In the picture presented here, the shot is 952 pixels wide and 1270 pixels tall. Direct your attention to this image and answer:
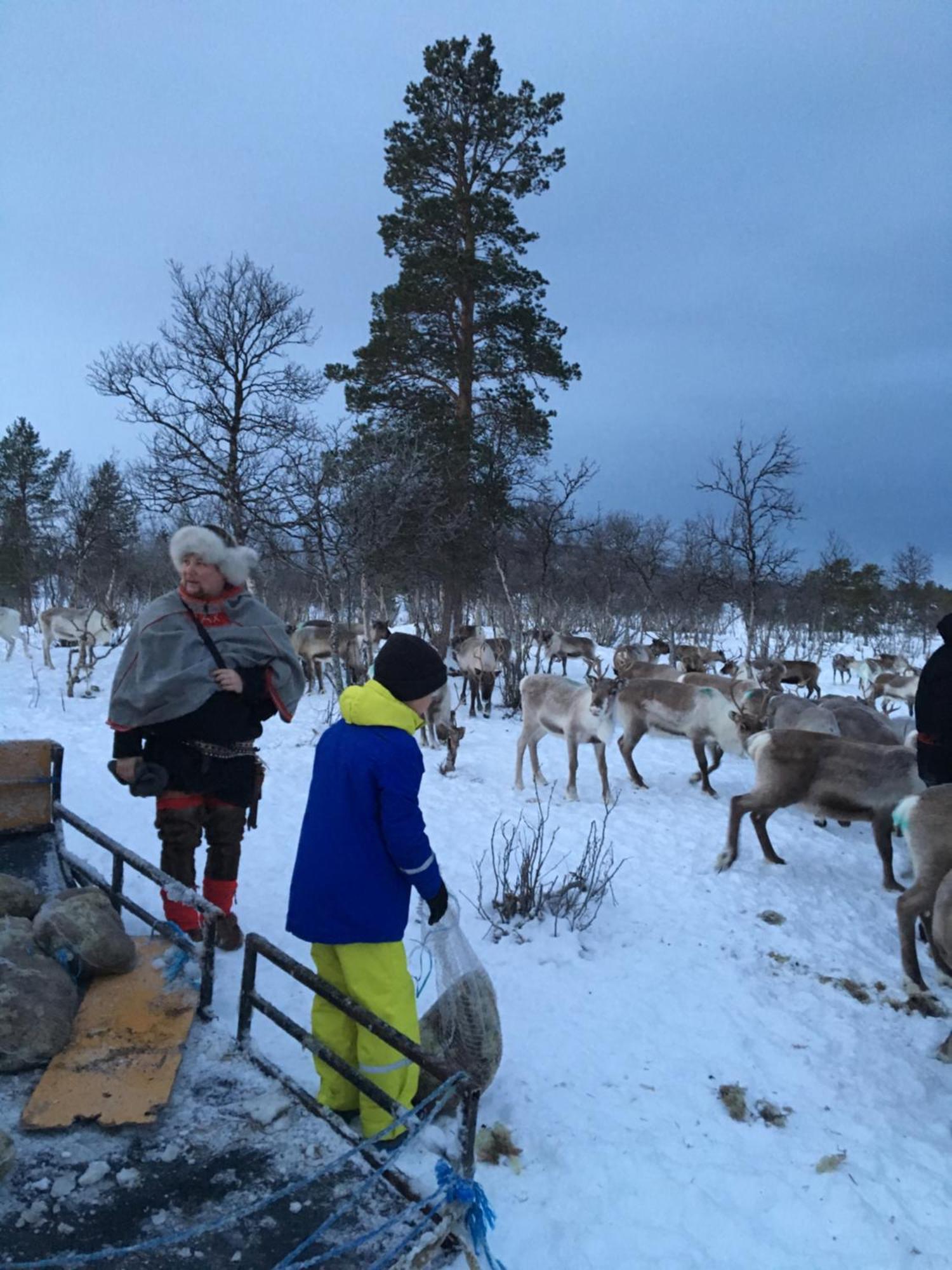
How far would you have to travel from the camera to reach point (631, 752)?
9438 mm

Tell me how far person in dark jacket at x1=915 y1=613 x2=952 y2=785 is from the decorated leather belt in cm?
488

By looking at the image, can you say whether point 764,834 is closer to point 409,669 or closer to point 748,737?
point 748,737

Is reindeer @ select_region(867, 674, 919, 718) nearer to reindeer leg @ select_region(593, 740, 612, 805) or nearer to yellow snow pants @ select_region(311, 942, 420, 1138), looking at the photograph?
reindeer leg @ select_region(593, 740, 612, 805)

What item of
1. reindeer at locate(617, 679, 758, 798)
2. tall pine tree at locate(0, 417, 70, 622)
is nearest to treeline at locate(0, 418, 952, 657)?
tall pine tree at locate(0, 417, 70, 622)

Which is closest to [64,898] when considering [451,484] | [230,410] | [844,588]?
[230,410]

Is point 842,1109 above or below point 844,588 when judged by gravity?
below

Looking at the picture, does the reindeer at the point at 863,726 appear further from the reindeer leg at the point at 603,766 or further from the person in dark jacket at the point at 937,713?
the person in dark jacket at the point at 937,713

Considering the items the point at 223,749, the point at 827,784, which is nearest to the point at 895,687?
the point at 827,784

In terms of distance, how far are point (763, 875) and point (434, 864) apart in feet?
15.0

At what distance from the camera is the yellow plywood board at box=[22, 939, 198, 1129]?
2.64 m

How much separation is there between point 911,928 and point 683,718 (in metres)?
4.60

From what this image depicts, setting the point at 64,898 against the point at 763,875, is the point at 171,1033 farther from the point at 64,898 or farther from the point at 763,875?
the point at 763,875

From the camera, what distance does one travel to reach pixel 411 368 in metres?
18.7

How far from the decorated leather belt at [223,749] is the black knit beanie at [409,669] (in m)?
1.31
